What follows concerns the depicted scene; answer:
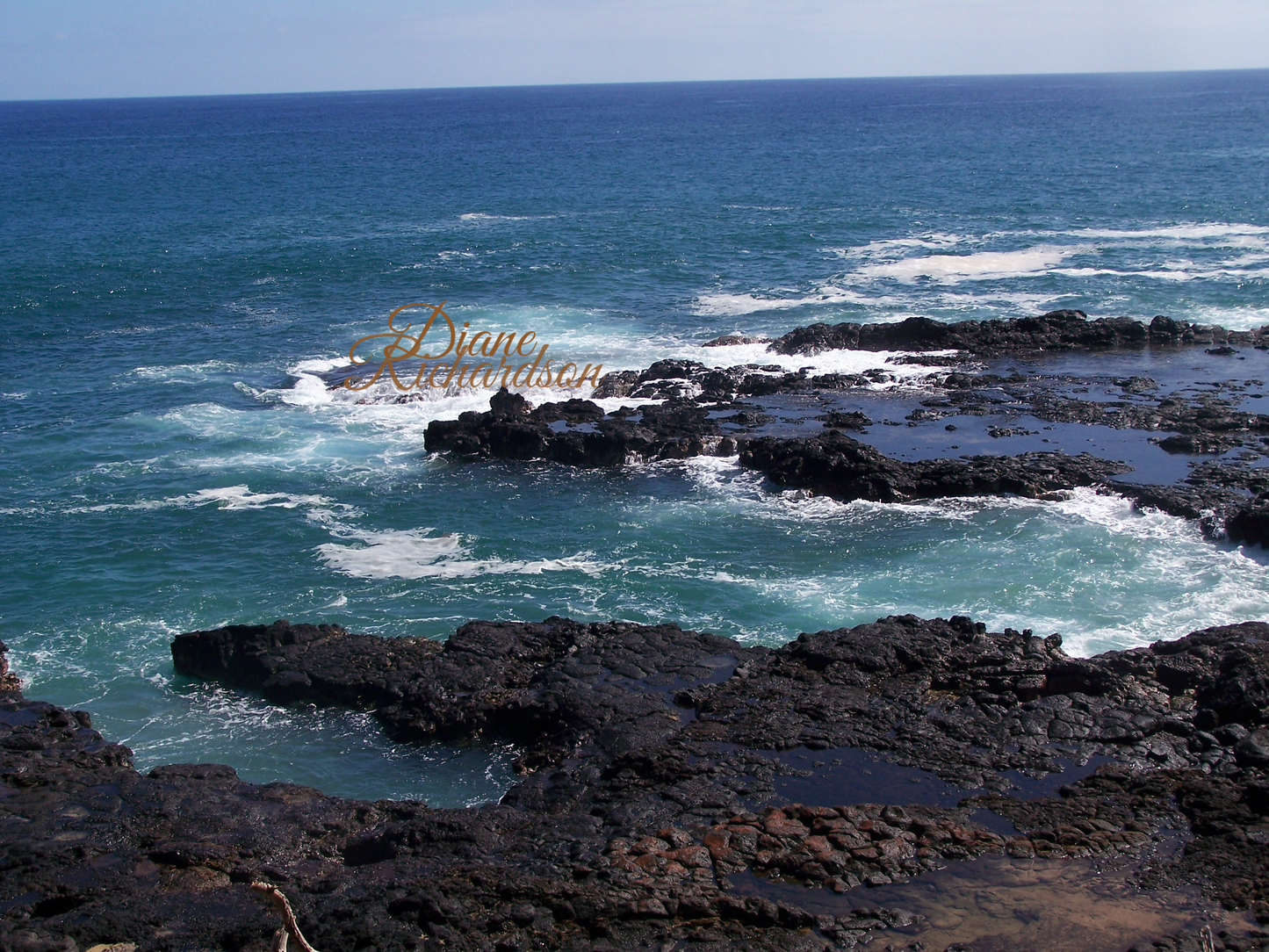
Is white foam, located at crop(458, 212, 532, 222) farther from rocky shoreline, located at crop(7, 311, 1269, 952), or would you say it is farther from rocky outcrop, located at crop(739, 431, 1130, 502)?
rocky shoreline, located at crop(7, 311, 1269, 952)

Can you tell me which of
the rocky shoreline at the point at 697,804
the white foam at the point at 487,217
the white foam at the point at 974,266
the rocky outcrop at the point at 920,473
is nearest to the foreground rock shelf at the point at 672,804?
the rocky shoreline at the point at 697,804

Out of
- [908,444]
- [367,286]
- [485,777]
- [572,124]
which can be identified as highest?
[572,124]

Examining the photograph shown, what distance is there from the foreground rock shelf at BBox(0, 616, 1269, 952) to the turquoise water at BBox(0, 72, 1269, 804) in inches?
66.5

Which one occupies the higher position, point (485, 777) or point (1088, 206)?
point (1088, 206)

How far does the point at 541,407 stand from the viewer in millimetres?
35812

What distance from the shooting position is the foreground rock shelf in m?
13.4

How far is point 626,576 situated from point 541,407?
1162 cm

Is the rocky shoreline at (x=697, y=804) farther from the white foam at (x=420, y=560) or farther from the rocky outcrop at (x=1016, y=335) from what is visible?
the rocky outcrop at (x=1016, y=335)

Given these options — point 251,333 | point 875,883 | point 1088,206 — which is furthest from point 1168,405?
point 1088,206

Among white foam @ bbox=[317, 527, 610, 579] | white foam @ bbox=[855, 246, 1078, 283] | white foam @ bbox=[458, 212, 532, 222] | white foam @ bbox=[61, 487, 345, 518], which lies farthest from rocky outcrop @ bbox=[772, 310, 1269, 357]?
white foam @ bbox=[458, 212, 532, 222]

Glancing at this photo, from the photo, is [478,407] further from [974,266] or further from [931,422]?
[974,266]

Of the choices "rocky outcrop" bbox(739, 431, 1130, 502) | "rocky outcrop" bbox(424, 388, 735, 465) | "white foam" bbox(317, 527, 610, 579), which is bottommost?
"white foam" bbox(317, 527, 610, 579)

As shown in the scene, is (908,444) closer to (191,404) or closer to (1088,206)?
(191,404)

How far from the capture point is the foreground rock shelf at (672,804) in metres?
13.4
